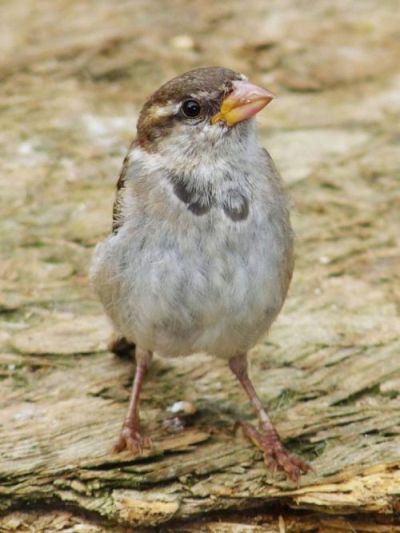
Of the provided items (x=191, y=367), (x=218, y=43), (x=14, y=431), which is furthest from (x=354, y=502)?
(x=218, y=43)

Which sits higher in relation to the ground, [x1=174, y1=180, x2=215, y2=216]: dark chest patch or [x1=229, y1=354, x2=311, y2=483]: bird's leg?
[x1=174, y1=180, x2=215, y2=216]: dark chest patch

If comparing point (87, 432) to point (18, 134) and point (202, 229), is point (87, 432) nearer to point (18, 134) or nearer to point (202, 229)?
point (202, 229)

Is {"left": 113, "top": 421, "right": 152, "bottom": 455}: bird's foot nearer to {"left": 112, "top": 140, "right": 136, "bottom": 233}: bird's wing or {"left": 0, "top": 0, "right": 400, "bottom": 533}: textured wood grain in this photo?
{"left": 0, "top": 0, "right": 400, "bottom": 533}: textured wood grain

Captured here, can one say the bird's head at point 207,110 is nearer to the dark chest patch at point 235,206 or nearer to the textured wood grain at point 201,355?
the dark chest patch at point 235,206

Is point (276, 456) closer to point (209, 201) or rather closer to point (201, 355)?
point (201, 355)

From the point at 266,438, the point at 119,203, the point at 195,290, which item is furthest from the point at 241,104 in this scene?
the point at 266,438

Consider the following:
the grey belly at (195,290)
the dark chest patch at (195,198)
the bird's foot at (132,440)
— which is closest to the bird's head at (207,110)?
the dark chest patch at (195,198)

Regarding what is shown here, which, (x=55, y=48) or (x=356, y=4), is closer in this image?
(x=55, y=48)

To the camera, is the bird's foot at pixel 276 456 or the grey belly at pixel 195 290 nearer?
the grey belly at pixel 195 290

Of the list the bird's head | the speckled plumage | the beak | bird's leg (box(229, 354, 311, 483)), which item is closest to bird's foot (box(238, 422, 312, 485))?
bird's leg (box(229, 354, 311, 483))
